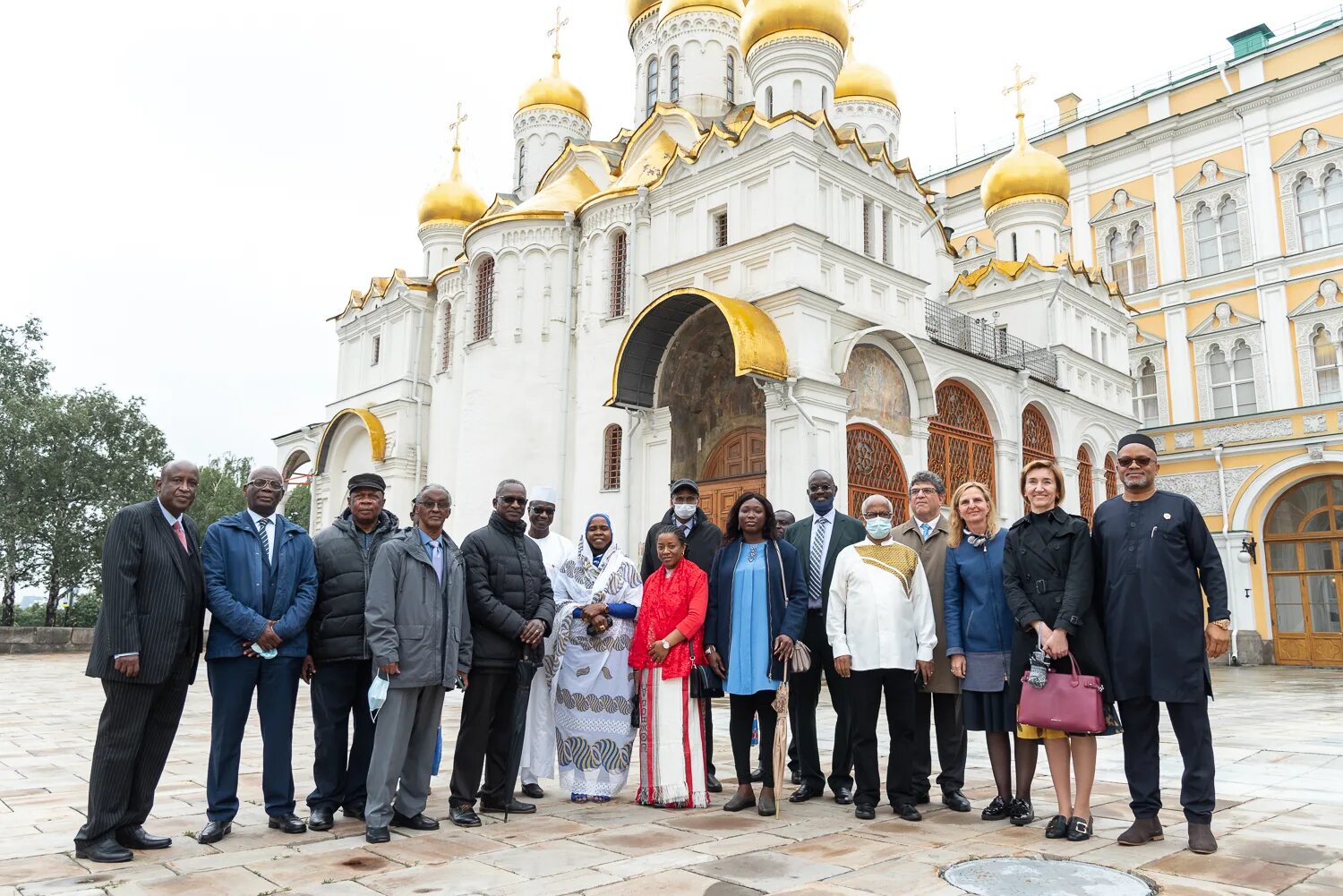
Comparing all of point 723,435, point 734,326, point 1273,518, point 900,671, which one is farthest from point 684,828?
point 1273,518

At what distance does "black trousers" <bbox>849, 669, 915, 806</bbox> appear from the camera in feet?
16.5

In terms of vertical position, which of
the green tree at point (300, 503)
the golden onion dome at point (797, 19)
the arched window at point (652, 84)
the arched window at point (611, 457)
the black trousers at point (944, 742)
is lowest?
the black trousers at point (944, 742)

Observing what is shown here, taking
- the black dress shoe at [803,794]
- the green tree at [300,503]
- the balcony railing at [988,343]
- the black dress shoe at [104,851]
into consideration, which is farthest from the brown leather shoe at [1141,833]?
the green tree at [300,503]

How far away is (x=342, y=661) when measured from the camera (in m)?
4.93

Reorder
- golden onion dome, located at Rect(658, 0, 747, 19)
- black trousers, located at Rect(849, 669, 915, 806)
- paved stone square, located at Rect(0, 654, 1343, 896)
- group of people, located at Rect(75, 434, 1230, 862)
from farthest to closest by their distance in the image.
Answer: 1. golden onion dome, located at Rect(658, 0, 747, 19)
2. black trousers, located at Rect(849, 669, 915, 806)
3. group of people, located at Rect(75, 434, 1230, 862)
4. paved stone square, located at Rect(0, 654, 1343, 896)

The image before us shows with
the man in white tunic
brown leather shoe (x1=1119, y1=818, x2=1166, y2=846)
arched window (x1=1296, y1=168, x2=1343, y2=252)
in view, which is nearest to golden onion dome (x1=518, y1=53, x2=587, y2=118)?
arched window (x1=1296, y1=168, x2=1343, y2=252)

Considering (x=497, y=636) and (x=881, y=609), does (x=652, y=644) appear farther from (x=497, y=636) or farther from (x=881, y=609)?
(x=881, y=609)

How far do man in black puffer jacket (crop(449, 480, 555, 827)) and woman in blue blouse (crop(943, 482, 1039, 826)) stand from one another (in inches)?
90.3

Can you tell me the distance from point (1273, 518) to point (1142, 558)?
19.7m

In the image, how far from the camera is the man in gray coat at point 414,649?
Result: 15.5 ft

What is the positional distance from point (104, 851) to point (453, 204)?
76.0 ft

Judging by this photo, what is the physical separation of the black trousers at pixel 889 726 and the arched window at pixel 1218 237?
2323cm

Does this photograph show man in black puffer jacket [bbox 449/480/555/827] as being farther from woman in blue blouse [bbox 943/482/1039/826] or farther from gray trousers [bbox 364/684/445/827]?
woman in blue blouse [bbox 943/482/1039/826]

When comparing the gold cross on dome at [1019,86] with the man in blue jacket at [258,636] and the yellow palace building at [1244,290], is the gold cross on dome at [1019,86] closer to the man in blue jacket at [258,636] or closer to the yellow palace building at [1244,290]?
the yellow palace building at [1244,290]
